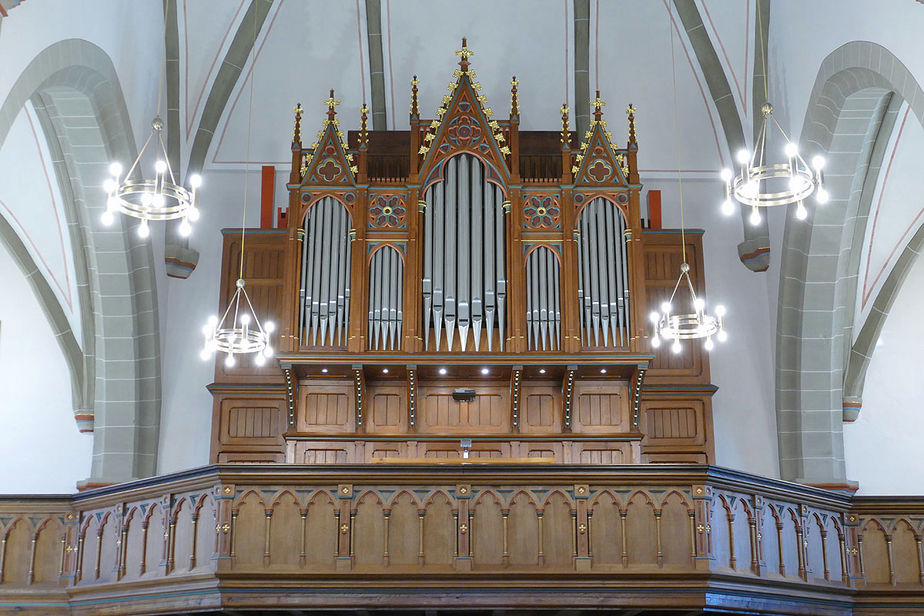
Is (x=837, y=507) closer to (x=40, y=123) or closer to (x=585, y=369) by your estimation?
(x=585, y=369)

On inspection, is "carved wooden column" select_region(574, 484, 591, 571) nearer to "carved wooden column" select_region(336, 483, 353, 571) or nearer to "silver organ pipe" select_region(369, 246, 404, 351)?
"carved wooden column" select_region(336, 483, 353, 571)

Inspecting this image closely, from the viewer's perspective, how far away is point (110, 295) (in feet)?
53.5

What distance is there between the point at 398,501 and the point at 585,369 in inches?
184

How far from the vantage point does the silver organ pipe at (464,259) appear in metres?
15.1

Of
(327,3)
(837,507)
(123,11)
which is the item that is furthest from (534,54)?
(837,507)

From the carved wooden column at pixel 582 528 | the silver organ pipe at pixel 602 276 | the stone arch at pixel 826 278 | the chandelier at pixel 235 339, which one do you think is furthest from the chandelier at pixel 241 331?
the stone arch at pixel 826 278

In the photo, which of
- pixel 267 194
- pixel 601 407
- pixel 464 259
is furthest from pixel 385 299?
pixel 267 194

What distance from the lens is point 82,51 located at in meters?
13.6

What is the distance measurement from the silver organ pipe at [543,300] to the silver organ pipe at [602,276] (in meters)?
0.33

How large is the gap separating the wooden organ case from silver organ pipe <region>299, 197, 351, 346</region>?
0.8 inches

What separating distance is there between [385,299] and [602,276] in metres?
2.98

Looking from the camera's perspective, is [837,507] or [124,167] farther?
[124,167]

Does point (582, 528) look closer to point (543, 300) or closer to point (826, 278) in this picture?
point (543, 300)

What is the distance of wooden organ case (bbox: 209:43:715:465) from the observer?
15.0 metres
